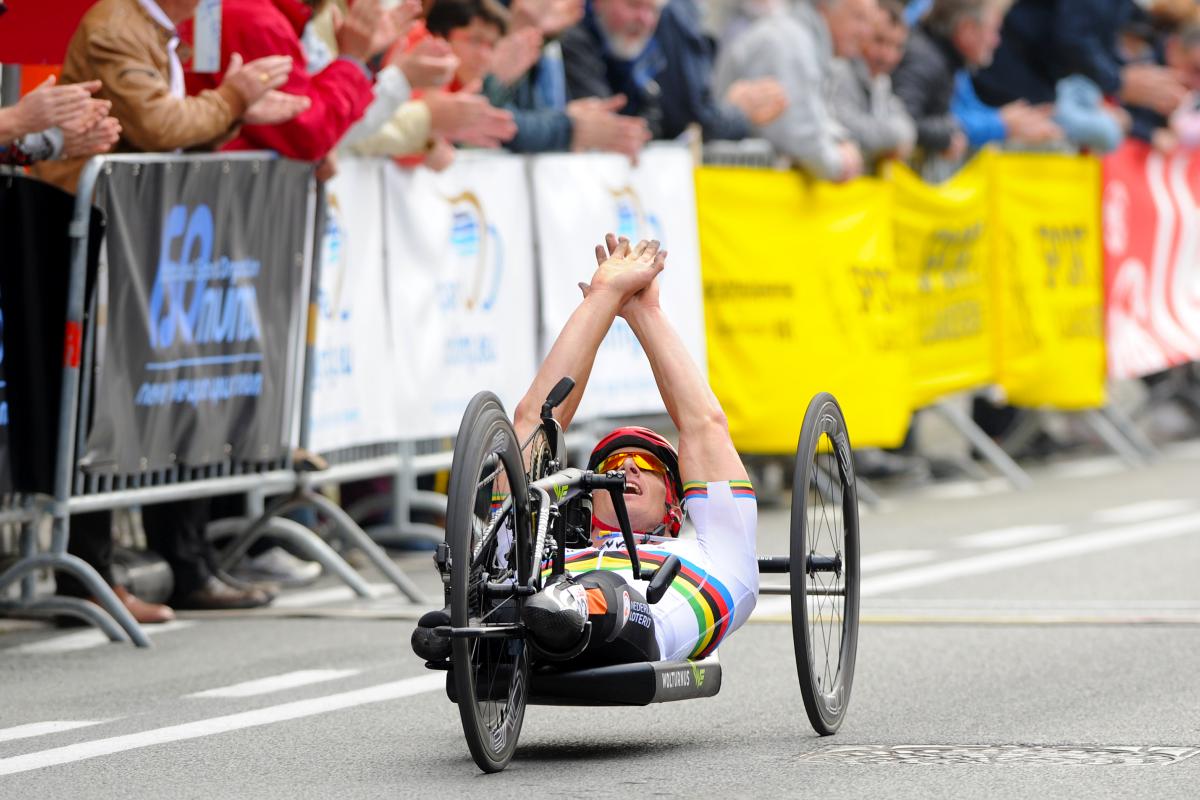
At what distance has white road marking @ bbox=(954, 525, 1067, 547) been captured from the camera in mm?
12008

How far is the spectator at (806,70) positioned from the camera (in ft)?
44.7

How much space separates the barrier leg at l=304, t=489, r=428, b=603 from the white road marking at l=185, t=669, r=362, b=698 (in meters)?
1.71

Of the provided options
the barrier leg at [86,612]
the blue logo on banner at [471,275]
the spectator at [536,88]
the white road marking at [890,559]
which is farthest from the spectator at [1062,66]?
the barrier leg at [86,612]

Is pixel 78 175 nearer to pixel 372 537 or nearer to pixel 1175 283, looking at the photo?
pixel 372 537

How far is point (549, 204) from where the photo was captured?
39.8 feet

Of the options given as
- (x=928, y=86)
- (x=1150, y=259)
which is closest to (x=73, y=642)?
(x=928, y=86)

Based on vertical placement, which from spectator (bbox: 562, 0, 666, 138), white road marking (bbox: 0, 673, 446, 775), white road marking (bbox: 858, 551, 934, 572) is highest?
spectator (bbox: 562, 0, 666, 138)

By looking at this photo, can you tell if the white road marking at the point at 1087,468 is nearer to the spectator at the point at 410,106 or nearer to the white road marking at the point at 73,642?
the spectator at the point at 410,106

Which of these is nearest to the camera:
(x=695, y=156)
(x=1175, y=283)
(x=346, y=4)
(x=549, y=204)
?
(x=346, y=4)

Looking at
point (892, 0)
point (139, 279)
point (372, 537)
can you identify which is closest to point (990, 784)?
→ point (139, 279)

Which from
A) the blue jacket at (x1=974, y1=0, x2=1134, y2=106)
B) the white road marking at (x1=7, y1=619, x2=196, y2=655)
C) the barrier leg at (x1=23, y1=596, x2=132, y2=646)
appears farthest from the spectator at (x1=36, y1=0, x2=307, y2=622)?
the blue jacket at (x1=974, y1=0, x2=1134, y2=106)

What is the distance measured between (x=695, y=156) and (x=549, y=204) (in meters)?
1.31

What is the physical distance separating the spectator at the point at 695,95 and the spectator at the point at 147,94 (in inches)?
157

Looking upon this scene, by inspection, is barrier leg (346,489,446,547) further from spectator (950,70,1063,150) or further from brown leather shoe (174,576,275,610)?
spectator (950,70,1063,150)
